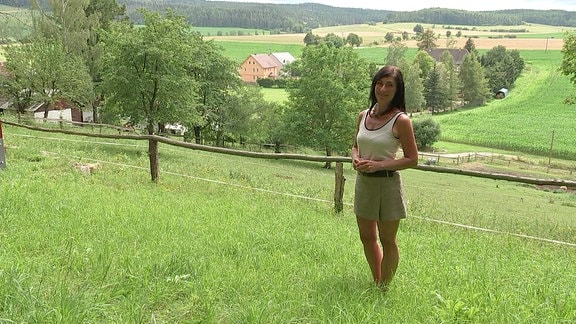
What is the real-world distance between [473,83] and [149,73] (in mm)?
68358

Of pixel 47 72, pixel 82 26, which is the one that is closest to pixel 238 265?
pixel 47 72

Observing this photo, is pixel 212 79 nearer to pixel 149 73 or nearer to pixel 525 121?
pixel 149 73

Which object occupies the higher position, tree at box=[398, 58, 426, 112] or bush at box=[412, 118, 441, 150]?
tree at box=[398, 58, 426, 112]

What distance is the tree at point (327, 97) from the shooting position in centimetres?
3306

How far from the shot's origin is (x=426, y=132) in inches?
1962

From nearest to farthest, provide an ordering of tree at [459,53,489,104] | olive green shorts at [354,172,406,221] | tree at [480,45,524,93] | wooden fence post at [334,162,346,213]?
olive green shorts at [354,172,406,221] → wooden fence post at [334,162,346,213] → tree at [459,53,489,104] → tree at [480,45,524,93]

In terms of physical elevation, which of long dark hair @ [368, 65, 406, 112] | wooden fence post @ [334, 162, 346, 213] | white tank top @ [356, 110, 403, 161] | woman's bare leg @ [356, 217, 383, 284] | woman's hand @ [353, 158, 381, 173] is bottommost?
wooden fence post @ [334, 162, 346, 213]

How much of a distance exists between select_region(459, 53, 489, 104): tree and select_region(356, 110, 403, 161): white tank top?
3260 inches

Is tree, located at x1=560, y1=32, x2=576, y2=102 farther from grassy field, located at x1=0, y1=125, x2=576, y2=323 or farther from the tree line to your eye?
grassy field, located at x1=0, y1=125, x2=576, y2=323

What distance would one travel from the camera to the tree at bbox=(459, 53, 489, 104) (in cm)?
7944

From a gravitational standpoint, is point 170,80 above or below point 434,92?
above

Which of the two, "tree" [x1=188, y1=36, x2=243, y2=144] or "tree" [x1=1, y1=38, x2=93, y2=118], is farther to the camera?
"tree" [x1=188, y1=36, x2=243, y2=144]

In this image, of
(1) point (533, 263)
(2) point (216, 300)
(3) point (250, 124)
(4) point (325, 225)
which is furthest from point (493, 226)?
(3) point (250, 124)

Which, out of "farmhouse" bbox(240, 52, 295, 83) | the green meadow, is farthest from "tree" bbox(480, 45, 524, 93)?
the green meadow
